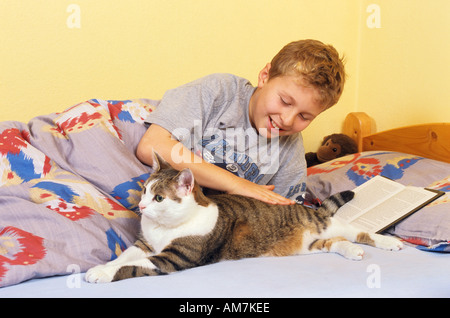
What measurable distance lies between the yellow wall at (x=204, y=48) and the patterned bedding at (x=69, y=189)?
41 centimetres

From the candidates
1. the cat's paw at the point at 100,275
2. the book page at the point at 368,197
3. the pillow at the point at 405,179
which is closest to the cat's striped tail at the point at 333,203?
the book page at the point at 368,197

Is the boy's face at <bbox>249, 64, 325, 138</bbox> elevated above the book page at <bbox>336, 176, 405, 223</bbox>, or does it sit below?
above

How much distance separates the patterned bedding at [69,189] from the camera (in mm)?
891

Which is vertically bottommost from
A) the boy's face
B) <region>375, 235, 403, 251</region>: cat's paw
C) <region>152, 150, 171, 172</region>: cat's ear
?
Answer: <region>375, 235, 403, 251</region>: cat's paw

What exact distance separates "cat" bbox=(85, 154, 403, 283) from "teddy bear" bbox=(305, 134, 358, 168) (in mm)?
936

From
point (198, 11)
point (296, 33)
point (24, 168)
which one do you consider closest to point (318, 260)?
point (24, 168)

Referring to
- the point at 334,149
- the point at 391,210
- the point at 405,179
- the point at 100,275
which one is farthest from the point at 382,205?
the point at 100,275

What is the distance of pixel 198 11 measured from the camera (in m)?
1.86

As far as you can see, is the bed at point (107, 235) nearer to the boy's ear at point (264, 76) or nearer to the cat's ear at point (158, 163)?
the cat's ear at point (158, 163)

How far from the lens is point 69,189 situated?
1.06 meters

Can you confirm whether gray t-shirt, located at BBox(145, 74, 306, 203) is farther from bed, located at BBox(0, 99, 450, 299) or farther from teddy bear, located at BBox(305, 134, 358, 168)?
teddy bear, located at BBox(305, 134, 358, 168)

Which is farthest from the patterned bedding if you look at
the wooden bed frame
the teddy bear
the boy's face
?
the wooden bed frame

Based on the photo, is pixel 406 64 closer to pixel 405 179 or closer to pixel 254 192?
pixel 405 179

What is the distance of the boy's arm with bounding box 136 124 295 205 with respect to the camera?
1.17 metres
